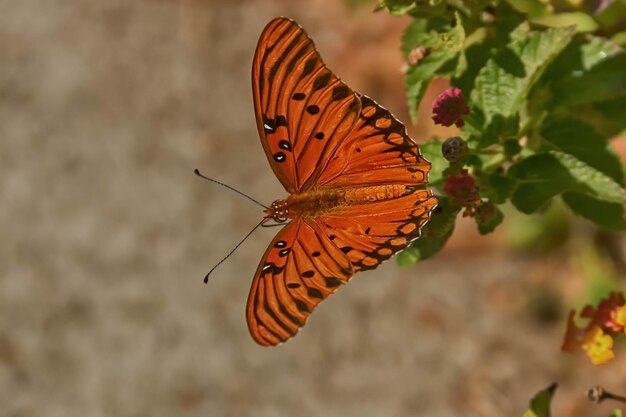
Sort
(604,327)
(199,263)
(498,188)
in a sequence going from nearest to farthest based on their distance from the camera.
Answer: (498,188)
(604,327)
(199,263)

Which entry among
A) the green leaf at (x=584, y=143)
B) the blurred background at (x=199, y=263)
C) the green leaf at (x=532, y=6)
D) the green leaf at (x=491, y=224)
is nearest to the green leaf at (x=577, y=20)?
the green leaf at (x=532, y=6)

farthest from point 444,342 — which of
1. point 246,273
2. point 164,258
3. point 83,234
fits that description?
point 83,234

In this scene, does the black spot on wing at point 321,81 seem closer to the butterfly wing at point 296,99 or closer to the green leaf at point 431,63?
the butterfly wing at point 296,99

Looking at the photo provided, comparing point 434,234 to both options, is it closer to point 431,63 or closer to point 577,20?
point 431,63

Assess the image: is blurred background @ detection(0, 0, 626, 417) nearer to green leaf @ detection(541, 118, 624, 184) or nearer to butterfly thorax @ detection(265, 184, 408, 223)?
green leaf @ detection(541, 118, 624, 184)

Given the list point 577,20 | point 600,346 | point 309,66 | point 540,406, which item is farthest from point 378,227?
point 577,20

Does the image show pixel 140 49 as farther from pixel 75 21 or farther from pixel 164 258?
pixel 164 258
